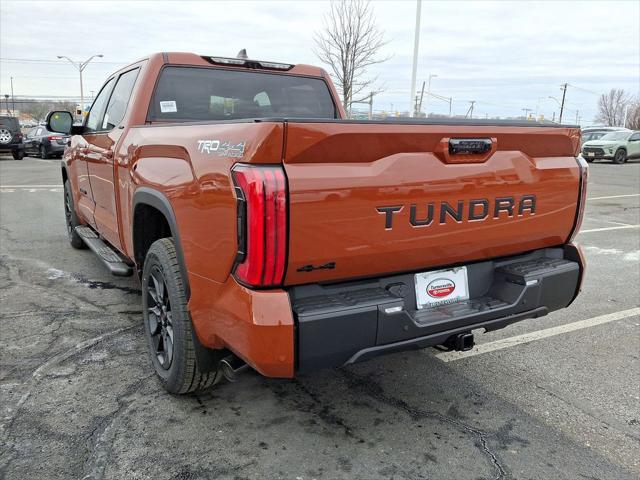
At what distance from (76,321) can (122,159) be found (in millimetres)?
1409

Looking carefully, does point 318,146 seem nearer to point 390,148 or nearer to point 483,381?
point 390,148

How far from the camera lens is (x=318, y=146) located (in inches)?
84.0

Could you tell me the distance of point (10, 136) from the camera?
71.7ft

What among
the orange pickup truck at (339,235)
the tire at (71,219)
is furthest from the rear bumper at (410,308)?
the tire at (71,219)

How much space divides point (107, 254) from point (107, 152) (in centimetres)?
86

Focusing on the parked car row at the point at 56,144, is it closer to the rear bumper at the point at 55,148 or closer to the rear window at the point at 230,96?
the rear bumper at the point at 55,148

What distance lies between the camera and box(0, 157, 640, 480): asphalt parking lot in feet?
8.07

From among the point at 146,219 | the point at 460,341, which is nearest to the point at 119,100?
the point at 146,219

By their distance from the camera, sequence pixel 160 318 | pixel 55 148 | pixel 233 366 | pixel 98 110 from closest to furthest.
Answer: pixel 233 366 → pixel 160 318 → pixel 98 110 → pixel 55 148

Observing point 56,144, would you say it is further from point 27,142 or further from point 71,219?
→ point 71,219

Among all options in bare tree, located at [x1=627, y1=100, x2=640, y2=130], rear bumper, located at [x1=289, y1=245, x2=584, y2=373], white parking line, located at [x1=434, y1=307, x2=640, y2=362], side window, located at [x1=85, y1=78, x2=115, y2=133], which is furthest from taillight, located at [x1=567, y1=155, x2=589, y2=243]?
bare tree, located at [x1=627, y1=100, x2=640, y2=130]

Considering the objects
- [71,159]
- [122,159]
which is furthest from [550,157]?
[71,159]

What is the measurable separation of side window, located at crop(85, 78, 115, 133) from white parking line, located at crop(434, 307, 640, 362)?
349 cm

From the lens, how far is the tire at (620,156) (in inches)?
944
